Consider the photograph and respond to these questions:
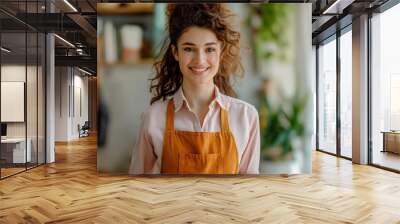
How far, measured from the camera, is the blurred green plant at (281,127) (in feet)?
20.6

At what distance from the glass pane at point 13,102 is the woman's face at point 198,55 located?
2812 millimetres

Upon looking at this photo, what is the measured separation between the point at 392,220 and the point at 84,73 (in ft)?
56.1

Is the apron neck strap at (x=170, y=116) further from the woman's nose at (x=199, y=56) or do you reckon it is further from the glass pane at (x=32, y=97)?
the glass pane at (x=32, y=97)

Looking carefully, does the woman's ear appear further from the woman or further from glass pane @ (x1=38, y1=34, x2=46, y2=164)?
glass pane @ (x1=38, y1=34, x2=46, y2=164)

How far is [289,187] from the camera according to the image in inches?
220

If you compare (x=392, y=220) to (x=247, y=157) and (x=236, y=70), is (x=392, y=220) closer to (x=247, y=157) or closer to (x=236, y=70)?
(x=247, y=157)

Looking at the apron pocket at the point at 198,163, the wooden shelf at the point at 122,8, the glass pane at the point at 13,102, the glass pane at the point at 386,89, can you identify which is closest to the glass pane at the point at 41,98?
the glass pane at the point at 13,102

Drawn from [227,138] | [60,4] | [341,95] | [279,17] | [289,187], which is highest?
[60,4]

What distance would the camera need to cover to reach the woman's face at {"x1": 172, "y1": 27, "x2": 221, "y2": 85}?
19.9 feet

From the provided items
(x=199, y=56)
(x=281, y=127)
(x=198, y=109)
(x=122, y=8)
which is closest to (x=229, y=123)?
(x=198, y=109)

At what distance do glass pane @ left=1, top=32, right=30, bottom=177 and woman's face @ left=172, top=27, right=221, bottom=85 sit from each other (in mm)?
2812

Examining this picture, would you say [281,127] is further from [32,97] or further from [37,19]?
[37,19]

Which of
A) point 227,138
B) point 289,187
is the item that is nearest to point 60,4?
point 227,138

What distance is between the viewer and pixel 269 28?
6312 mm
